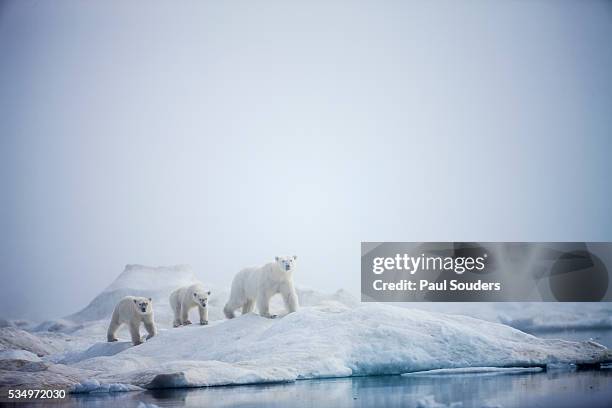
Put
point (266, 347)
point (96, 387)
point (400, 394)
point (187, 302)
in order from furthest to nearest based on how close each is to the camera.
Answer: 1. point (187, 302)
2. point (266, 347)
3. point (96, 387)
4. point (400, 394)

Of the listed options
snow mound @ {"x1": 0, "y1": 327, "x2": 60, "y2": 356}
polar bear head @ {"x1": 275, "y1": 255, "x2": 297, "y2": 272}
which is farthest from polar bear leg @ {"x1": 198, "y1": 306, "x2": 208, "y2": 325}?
snow mound @ {"x1": 0, "y1": 327, "x2": 60, "y2": 356}

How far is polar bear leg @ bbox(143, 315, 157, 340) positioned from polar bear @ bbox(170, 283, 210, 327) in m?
0.28

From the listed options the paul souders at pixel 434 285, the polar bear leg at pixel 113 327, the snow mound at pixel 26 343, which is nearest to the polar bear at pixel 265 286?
the paul souders at pixel 434 285

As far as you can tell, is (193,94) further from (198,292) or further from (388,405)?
(388,405)

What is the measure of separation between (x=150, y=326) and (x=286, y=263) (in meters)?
1.40

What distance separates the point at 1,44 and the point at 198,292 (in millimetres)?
3172

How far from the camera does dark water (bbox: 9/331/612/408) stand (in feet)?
19.1

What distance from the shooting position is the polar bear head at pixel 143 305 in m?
6.94

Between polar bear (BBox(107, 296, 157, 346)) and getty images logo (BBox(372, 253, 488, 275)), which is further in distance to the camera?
getty images logo (BBox(372, 253, 488, 275))

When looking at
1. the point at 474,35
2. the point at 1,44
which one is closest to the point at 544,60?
the point at 474,35

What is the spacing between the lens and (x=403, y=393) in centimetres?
615

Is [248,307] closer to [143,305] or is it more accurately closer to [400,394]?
[143,305]

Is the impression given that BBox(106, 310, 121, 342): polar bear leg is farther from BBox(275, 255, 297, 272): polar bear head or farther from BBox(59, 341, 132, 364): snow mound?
BBox(275, 255, 297, 272): polar bear head

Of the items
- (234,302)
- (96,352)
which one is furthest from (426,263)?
(96,352)
